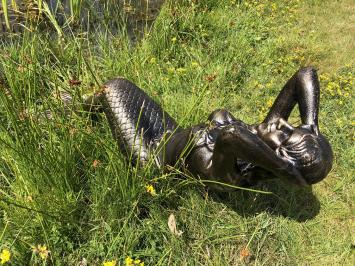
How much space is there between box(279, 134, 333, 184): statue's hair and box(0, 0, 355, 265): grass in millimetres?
548

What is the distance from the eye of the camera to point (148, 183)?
109 inches

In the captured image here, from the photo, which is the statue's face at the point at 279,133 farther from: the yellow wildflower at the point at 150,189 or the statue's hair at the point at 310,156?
the yellow wildflower at the point at 150,189

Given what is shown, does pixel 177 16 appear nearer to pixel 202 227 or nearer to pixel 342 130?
pixel 342 130

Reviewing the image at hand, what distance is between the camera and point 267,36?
5691 mm

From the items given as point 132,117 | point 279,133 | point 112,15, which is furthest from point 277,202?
point 112,15

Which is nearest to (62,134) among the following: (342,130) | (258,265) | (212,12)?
(258,265)

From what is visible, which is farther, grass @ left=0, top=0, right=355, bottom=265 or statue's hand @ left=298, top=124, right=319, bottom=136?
grass @ left=0, top=0, right=355, bottom=265

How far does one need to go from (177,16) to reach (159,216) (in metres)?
3.03

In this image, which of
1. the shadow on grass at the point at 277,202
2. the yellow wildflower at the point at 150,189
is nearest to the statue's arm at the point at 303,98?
the shadow on grass at the point at 277,202

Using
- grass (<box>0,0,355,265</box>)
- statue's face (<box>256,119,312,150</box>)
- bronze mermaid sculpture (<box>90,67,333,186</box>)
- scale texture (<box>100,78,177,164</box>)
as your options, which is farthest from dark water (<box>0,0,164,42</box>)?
statue's face (<box>256,119,312,150</box>)

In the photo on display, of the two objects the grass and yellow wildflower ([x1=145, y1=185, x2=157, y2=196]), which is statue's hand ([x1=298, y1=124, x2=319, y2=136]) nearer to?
the grass

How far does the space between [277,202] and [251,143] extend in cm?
128

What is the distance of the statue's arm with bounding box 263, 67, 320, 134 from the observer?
94.5 inches

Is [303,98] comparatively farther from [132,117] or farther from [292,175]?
Answer: [132,117]
